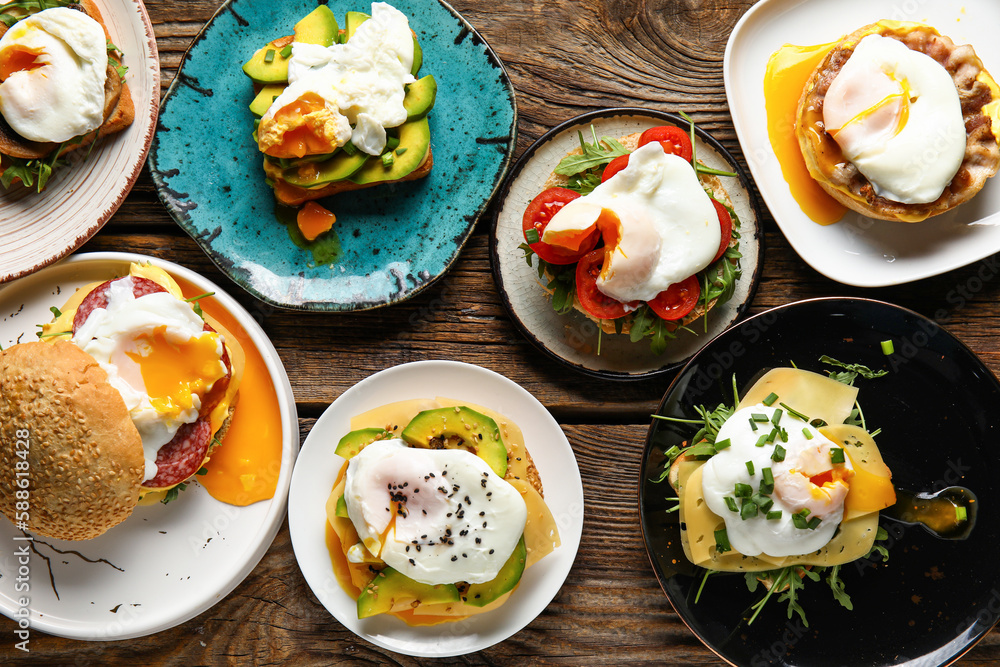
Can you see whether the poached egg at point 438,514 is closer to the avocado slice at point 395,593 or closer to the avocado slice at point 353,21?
the avocado slice at point 395,593

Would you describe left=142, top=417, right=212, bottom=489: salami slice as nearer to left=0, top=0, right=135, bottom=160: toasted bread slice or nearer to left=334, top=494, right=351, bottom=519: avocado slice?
left=334, top=494, right=351, bottom=519: avocado slice

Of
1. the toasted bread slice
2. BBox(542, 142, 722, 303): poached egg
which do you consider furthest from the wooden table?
BBox(542, 142, 722, 303): poached egg

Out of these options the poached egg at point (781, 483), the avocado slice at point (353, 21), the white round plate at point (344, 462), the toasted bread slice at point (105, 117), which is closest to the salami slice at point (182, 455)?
the white round plate at point (344, 462)

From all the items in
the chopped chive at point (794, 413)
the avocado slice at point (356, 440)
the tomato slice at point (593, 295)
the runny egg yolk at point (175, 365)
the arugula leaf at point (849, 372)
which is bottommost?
the avocado slice at point (356, 440)

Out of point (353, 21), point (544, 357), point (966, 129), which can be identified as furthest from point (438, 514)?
point (966, 129)

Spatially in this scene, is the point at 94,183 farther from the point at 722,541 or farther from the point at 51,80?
the point at 722,541

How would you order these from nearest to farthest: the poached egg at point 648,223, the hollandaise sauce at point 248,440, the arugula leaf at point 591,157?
the poached egg at point 648,223 < the arugula leaf at point 591,157 < the hollandaise sauce at point 248,440
